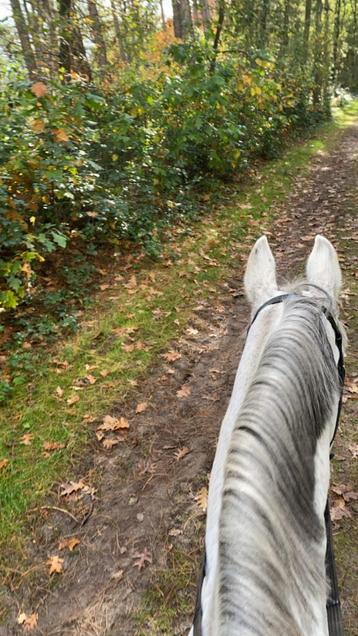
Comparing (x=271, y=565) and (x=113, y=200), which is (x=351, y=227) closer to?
(x=113, y=200)

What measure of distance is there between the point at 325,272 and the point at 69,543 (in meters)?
2.21

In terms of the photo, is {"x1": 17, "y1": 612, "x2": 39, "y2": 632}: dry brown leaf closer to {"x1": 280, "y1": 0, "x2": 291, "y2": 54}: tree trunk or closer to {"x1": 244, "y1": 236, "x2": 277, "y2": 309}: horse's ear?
{"x1": 244, "y1": 236, "x2": 277, "y2": 309}: horse's ear

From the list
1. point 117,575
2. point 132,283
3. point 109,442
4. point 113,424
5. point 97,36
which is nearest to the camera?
point 117,575

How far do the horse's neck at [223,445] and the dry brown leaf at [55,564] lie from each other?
179 cm

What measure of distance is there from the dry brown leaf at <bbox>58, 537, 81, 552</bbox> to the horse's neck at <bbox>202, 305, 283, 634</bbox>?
5.90 ft

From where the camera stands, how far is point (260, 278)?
1.78 m

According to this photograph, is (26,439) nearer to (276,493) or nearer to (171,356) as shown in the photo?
(171,356)

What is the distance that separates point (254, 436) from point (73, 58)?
660 cm

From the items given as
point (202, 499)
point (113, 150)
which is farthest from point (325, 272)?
point (113, 150)

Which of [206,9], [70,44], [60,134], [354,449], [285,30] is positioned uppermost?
[206,9]

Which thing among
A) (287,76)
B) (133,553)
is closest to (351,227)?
(133,553)

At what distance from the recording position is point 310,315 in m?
1.33

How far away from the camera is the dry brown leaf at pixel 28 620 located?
2254 mm

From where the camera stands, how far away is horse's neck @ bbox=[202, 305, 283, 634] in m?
0.81
